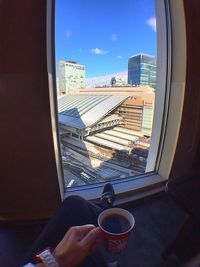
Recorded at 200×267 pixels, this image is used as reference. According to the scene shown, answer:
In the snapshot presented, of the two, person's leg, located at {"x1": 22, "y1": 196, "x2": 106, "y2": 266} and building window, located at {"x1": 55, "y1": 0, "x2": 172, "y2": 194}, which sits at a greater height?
building window, located at {"x1": 55, "y1": 0, "x2": 172, "y2": 194}

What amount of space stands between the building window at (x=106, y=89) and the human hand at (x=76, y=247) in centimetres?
94

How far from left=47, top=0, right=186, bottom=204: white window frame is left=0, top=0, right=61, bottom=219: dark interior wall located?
4.9 inches

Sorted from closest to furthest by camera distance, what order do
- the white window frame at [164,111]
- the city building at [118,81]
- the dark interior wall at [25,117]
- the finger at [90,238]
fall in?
the finger at [90,238]
the dark interior wall at [25,117]
the white window frame at [164,111]
the city building at [118,81]

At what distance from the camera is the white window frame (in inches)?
58.7

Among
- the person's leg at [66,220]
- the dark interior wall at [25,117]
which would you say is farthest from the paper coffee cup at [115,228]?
the dark interior wall at [25,117]

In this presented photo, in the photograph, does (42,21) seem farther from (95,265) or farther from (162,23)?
(95,265)

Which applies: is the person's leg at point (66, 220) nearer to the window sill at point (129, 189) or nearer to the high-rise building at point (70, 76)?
the window sill at point (129, 189)

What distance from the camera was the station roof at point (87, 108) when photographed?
1.54 metres

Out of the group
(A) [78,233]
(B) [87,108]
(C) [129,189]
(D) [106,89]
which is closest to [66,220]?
(A) [78,233]

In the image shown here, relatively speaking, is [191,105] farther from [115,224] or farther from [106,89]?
[115,224]

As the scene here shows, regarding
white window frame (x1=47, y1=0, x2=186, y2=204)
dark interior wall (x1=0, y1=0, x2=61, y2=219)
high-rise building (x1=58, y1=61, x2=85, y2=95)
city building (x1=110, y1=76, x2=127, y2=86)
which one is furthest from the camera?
city building (x1=110, y1=76, x2=127, y2=86)

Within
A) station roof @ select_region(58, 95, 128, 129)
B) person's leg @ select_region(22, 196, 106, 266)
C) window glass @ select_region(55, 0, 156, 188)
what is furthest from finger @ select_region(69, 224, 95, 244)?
station roof @ select_region(58, 95, 128, 129)

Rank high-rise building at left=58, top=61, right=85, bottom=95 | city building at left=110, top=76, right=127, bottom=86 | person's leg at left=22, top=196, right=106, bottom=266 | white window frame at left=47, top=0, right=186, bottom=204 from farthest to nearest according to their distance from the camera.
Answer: city building at left=110, top=76, right=127, bottom=86, white window frame at left=47, top=0, right=186, bottom=204, high-rise building at left=58, top=61, right=85, bottom=95, person's leg at left=22, top=196, right=106, bottom=266

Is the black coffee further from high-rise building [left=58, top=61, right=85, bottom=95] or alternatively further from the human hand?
high-rise building [left=58, top=61, right=85, bottom=95]
